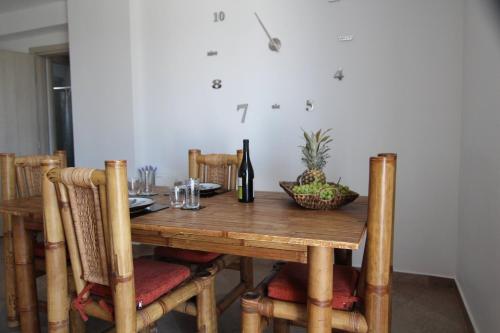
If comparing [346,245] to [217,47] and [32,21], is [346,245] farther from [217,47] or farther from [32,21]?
[32,21]

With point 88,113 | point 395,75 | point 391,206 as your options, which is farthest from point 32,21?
point 391,206

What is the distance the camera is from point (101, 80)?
359 cm

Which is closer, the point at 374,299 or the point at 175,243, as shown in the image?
the point at 374,299

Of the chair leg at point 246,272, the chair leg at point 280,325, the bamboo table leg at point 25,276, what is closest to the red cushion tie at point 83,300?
the bamboo table leg at point 25,276

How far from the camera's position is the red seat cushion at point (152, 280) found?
1383mm

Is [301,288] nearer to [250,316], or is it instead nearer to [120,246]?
[250,316]

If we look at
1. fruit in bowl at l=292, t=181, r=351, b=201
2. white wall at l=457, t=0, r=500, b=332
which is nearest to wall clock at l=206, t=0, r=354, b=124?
white wall at l=457, t=0, r=500, b=332

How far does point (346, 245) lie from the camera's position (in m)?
1.13

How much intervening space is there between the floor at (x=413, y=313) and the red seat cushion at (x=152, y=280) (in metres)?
0.73

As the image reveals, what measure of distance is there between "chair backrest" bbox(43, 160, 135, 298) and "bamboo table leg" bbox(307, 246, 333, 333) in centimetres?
60

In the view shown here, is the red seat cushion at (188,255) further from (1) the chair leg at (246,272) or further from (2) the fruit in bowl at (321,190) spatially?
(2) the fruit in bowl at (321,190)

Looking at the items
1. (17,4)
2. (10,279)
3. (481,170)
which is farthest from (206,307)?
(17,4)

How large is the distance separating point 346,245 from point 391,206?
27 centimetres

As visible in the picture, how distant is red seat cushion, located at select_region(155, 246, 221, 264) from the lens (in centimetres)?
191
